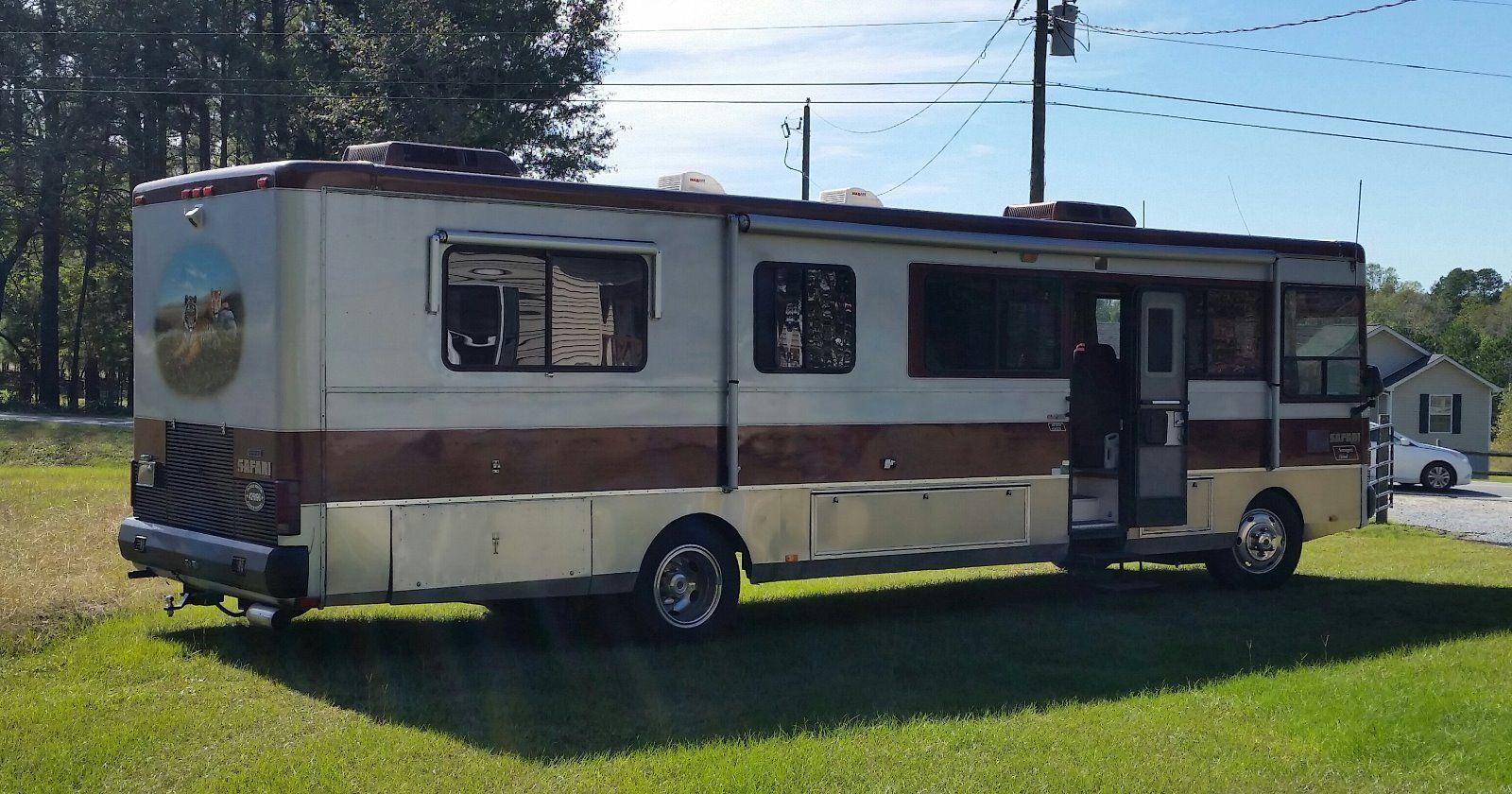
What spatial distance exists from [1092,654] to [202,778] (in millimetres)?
5313

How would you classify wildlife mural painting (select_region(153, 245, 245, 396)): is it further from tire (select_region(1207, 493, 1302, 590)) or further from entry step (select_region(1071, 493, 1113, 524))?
tire (select_region(1207, 493, 1302, 590))

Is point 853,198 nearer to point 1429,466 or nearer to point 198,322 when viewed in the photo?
point 198,322

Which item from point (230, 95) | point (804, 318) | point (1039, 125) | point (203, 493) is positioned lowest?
point (203, 493)

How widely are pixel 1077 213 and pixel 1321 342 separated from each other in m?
2.77

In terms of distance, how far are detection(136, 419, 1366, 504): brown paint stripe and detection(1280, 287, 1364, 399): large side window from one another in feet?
3.64

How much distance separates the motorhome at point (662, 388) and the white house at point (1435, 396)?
39.0 meters

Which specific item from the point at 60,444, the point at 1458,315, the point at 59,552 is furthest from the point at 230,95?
the point at 1458,315

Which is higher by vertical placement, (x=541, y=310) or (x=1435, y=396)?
(x=541, y=310)

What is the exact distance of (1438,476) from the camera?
2855 cm

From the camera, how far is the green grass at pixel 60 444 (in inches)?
949

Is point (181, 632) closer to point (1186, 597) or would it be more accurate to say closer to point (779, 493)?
point (779, 493)

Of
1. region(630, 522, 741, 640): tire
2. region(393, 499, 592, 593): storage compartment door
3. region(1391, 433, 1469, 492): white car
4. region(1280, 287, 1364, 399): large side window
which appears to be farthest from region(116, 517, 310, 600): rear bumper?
region(1391, 433, 1469, 492): white car

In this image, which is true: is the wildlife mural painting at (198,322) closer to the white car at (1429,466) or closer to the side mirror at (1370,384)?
the side mirror at (1370,384)

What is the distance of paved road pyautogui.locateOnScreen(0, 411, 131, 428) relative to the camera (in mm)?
31906
